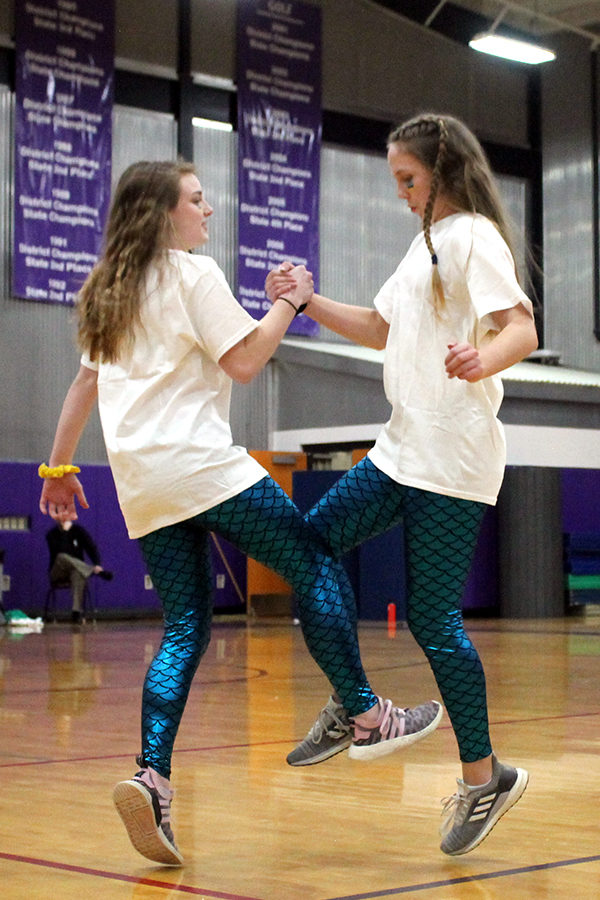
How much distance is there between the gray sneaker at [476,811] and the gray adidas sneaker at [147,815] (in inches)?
25.8

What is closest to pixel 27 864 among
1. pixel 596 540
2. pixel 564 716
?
pixel 564 716

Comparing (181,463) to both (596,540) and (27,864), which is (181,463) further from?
(596,540)

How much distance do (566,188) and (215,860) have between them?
716 inches

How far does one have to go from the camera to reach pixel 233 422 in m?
17.3

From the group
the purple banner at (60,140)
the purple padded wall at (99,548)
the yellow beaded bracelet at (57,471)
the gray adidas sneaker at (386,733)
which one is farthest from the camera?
the purple banner at (60,140)

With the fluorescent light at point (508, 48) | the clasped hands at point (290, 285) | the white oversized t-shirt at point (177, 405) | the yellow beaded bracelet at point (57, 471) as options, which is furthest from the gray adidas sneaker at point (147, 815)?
the fluorescent light at point (508, 48)

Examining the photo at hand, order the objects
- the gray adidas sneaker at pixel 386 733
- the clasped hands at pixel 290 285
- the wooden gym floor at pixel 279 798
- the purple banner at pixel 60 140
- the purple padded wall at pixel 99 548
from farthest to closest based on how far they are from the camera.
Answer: the purple banner at pixel 60 140 → the purple padded wall at pixel 99 548 → the clasped hands at pixel 290 285 → the gray adidas sneaker at pixel 386 733 → the wooden gym floor at pixel 279 798

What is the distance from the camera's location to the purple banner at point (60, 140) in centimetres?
1512

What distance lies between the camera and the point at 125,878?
2.97m

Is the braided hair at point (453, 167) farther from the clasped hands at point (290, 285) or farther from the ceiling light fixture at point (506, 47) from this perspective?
the ceiling light fixture at point (506, 47)

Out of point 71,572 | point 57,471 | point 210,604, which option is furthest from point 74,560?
point 210,604

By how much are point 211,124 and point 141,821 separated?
14.9 m

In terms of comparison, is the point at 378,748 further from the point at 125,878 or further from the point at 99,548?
the point at 99,548

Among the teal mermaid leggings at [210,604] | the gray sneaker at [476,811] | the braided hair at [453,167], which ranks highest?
the braided hair at [453,167]
